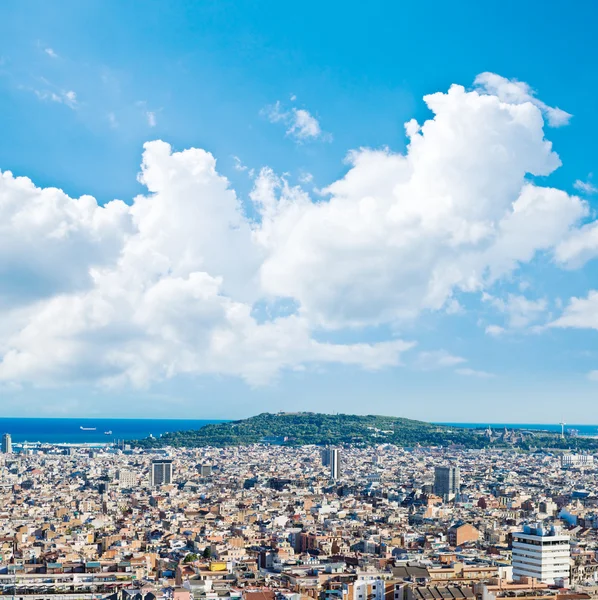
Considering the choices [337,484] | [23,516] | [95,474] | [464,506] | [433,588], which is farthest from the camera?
[95,474]

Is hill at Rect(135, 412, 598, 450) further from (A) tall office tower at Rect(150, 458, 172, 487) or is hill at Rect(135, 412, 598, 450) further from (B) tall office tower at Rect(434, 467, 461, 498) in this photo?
(B) tall office tower at Rect(434, 467, 461, 498)

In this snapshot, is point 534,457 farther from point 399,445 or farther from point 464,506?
point 464,506

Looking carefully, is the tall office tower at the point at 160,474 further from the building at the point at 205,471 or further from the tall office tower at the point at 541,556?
the tall office tower at the point at 541,556

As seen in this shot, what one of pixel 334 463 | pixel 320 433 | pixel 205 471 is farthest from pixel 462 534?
pixel 320 433

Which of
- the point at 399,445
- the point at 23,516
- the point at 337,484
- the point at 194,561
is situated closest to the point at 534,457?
the point at 399,445

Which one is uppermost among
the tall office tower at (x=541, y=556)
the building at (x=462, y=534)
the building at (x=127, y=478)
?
the tall office tower at (x=541, y=556)

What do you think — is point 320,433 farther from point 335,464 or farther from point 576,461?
point 335,464

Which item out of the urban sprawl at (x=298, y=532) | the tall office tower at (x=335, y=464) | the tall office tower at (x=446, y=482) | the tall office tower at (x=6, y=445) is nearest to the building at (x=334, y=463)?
the tall office tower at (x=335, y=464)
